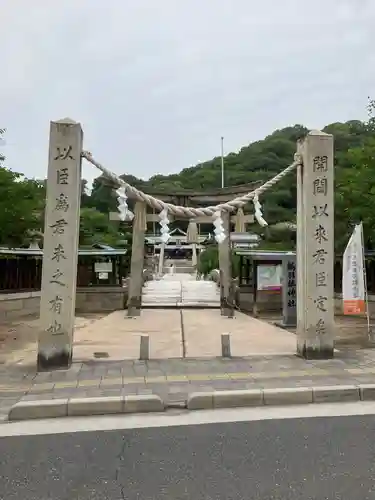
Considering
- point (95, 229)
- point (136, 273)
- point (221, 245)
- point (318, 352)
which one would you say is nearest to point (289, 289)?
point (221, 245)

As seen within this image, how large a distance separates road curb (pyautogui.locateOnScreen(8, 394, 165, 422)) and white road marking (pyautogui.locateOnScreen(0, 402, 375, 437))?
0.10 meters

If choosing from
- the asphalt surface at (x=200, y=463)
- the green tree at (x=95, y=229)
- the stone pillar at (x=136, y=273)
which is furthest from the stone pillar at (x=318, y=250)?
the green tree at (x=95, y=229)

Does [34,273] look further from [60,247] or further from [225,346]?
[225,346]

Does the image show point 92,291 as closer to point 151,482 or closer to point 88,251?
point 88,251

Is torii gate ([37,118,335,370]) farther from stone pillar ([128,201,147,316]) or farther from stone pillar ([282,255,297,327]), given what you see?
stone pillar ([128,201,147,316])

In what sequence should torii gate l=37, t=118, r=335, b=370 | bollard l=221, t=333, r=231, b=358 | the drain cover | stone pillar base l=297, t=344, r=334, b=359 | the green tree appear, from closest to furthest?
torii gate l=37, t=118, r=335, b=370, stone pillar base l=297, t=344, r=334, b=359, bollard l=221, t=333, r=231, b=358, the drain cover, the green tree

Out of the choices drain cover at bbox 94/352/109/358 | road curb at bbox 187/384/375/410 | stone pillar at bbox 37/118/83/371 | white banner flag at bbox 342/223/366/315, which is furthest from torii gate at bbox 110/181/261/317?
road curb at bbox 187/384/375/410

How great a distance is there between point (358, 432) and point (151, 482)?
252 centimetres

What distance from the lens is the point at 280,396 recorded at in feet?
19.9

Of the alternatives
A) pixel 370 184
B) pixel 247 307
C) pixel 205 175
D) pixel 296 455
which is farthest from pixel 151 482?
pixel 205 175

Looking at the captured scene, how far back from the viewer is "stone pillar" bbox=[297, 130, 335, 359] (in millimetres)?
8406

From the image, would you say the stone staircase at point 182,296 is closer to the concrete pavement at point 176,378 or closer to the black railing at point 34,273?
the black railing at point 34,273

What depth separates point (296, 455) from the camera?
430cm

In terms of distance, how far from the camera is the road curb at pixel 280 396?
5883mm
